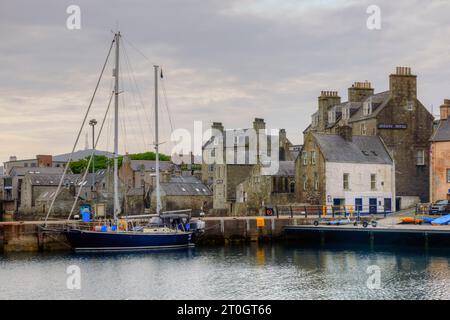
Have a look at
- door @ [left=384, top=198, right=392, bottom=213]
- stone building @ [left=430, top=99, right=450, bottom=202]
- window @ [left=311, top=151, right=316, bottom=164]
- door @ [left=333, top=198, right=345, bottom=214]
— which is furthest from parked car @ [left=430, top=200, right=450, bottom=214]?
window @ [left=311, top=151, right=316, bottom=164]

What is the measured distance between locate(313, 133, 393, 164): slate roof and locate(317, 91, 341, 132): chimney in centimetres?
1057

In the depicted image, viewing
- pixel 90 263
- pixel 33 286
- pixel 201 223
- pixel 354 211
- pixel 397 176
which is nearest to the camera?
pixel 33 286

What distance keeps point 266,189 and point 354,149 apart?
9.21 meters

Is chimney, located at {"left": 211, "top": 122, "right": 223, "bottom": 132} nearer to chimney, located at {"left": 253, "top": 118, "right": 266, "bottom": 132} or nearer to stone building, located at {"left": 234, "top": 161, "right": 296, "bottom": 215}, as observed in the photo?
chimney, located at {"left": 253, "top": 118, "right": 266, "bottom": 132}

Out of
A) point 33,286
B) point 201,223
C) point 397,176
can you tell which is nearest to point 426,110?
point 397,176

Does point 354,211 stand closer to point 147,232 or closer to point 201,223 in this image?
point 201,223

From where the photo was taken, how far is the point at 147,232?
48.2 m

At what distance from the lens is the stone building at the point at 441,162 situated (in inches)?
2378

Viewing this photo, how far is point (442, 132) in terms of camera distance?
6131cm

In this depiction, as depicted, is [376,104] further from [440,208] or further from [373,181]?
[440,208]

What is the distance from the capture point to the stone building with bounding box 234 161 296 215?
65.9 m

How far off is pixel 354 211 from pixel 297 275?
2452 cm

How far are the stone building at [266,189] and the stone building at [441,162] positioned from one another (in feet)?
41.6

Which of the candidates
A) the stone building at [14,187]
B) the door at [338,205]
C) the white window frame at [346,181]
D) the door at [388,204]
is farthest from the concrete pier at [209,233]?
the stone building at [14,187]
